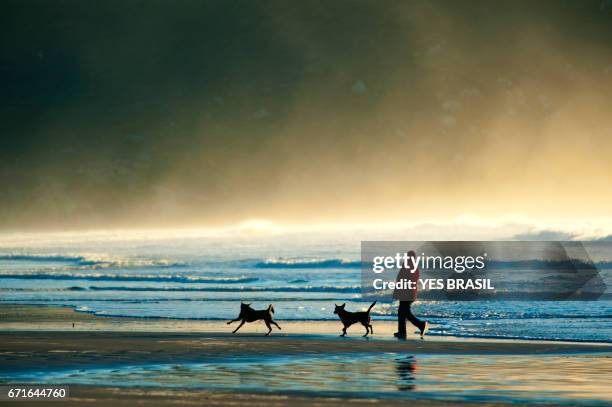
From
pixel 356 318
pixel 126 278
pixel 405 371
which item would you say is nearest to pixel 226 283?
pixel 126 278

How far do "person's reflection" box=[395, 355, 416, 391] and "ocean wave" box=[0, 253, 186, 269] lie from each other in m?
62.6

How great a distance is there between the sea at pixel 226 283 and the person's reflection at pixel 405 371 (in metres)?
5.82

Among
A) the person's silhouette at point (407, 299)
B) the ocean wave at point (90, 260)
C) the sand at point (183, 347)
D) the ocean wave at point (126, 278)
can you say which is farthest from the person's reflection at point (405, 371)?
the ocean wave at point (90, 260)

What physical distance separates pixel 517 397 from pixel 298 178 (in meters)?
118

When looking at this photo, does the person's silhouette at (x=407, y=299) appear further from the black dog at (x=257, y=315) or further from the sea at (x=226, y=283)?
the black dog at (x=257, y=315)

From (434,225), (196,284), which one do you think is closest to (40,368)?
(196,284)

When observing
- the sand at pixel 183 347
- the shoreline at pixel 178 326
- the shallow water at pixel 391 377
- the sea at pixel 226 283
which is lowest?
the shallow water at pixel 391 377

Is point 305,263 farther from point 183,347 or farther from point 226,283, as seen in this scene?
point 183,347

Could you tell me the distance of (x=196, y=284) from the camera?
58.2m

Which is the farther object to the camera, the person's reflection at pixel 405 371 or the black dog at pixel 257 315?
the black dog at pixel 257 315

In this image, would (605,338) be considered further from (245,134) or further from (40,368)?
(245,134)

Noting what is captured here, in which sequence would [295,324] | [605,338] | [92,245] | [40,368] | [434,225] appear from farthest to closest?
[434,225] → [92,245] → [295,324] → [605,338] → [40,368]

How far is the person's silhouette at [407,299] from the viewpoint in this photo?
2531 cm

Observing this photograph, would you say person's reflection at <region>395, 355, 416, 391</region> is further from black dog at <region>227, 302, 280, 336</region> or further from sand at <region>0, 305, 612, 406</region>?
black dog at <region>227, 302, 280, 336</region>
